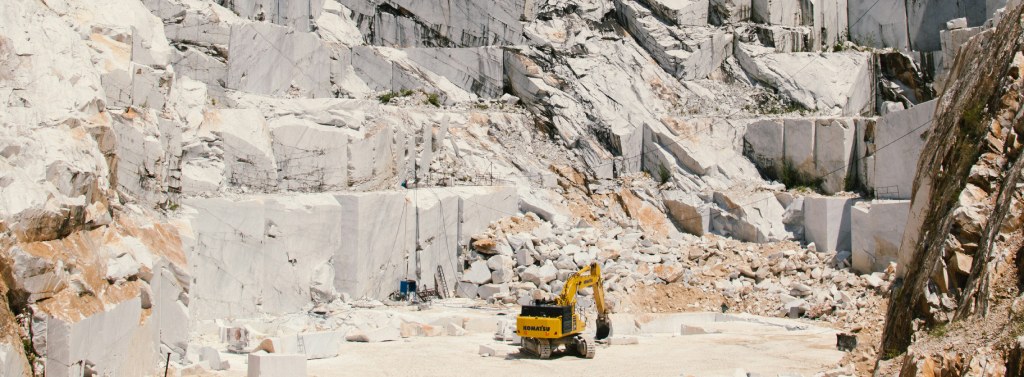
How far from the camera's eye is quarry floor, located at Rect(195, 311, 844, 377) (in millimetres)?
15219

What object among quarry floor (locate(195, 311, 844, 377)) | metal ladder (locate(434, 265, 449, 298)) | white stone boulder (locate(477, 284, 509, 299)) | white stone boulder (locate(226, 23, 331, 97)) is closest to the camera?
quarry floor (locate(195, 311, 844, 377))

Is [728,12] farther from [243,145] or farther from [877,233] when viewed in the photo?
[243,145]

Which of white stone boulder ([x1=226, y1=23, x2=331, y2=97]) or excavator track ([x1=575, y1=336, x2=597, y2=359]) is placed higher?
white stone boulder ([x1=226, y1=23, x2=331, y2=97])

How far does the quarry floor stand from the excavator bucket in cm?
20

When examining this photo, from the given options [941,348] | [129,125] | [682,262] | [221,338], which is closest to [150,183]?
[129,125]

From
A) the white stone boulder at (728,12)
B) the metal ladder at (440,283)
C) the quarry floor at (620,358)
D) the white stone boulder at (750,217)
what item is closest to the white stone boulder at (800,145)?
the white stone boulder at (750,217)

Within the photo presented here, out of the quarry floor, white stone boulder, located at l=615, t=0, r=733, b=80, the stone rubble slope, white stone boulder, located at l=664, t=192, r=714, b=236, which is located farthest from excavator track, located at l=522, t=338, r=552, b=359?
white stone boulder, located at l=615, t=0, r=733, b=80

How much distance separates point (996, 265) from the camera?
30.5ft

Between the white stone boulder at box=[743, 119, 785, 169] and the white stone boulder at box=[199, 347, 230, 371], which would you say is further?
the white stone boulder at box=[743, 119, 785, 169]

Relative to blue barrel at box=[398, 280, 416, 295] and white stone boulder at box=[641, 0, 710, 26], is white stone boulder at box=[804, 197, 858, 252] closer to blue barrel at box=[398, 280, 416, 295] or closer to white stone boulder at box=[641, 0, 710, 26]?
white stone boulder at box=[641, 0, 710, 26]

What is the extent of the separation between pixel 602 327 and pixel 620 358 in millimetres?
1290

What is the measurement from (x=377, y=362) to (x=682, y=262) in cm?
956

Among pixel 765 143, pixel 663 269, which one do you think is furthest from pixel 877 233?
pixel 765 143

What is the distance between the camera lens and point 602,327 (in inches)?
705
